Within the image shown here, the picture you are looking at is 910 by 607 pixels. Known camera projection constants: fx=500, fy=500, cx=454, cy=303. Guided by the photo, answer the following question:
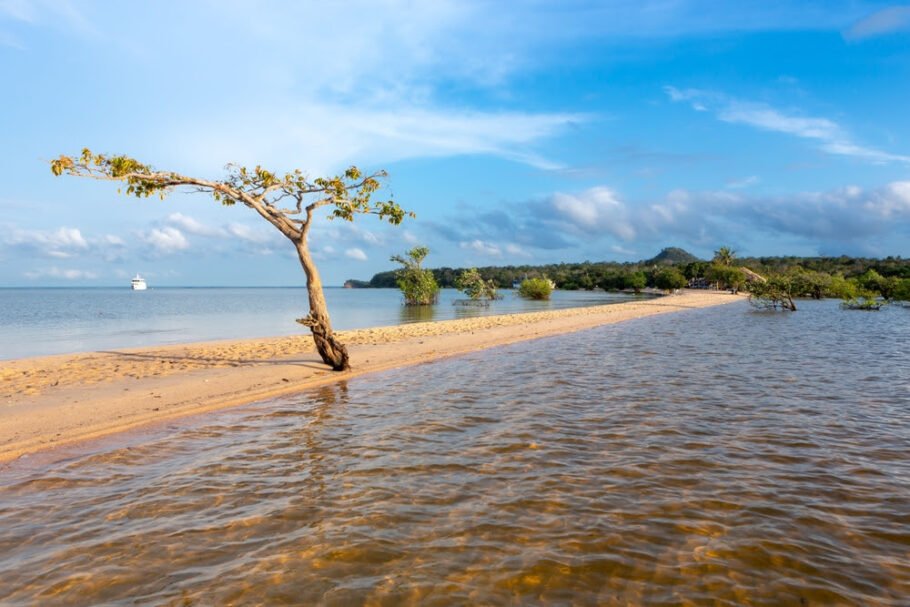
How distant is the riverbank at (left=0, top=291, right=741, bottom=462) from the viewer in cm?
1016

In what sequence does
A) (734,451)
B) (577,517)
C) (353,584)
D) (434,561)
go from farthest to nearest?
(734,451) < (577,517) < (434,561) < (353,584)

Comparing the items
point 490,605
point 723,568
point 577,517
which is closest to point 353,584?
point 490,605

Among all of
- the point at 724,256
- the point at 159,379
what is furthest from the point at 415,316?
the point at 724,256

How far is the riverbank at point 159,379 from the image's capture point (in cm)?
1016

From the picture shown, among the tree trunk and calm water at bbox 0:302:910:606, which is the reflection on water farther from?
calm water at bbox 0:302:910:606

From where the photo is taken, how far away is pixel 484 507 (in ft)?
20.5

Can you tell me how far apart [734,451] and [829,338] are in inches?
908

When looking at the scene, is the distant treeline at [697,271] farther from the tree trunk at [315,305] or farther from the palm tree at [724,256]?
the tree trunk at [315,305]

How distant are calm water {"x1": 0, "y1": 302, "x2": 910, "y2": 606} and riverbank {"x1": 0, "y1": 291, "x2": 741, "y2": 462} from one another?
1.41 m

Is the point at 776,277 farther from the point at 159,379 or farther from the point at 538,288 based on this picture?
the point at 159,379

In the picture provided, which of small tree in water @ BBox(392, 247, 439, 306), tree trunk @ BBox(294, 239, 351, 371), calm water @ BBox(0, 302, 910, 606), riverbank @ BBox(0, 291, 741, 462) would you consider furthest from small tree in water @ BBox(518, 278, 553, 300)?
calm water @ BBox(0, 302, 910, 606)

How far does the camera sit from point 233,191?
1381 cm

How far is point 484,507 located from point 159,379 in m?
12.3

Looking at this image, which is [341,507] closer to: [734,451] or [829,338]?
[734,451]
